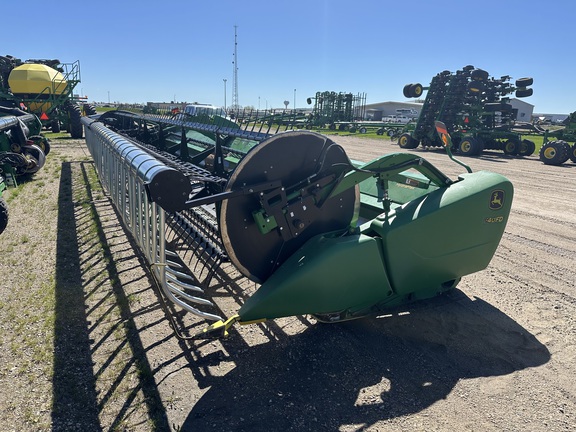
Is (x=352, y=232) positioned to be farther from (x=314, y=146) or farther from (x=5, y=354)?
(x=5, y=354)

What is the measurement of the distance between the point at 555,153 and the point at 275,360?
1469 centimetres

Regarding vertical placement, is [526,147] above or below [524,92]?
below

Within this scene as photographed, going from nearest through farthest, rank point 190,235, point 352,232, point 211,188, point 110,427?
point 110,427 → point 352,232 → point 211,188 → point 190,235

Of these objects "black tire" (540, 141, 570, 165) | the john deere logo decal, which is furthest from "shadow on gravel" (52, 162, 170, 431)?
"black tire" (540, 141, 570, 165)

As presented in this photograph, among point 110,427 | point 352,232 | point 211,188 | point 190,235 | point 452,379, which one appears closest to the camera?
point 110,427

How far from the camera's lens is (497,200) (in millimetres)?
3434

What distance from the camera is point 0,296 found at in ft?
12.6

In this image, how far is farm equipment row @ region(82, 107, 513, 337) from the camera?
2912mm

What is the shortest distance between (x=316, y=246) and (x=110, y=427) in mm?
1700

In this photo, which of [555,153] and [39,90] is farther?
[39,90]

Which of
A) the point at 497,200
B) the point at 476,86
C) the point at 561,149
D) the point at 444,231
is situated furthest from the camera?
the point at 476,86

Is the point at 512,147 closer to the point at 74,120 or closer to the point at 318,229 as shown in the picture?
the point at 318,229

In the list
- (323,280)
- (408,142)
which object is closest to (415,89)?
(408,142)

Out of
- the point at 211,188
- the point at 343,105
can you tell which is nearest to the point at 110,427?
the point at 211,188
